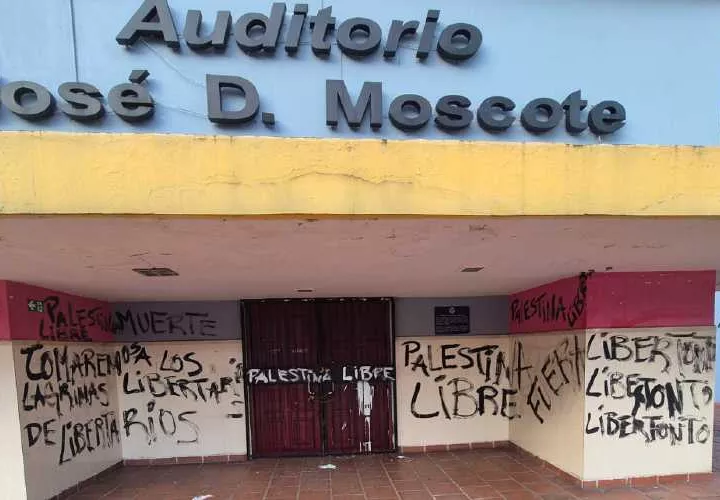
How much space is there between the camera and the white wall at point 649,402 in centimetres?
454

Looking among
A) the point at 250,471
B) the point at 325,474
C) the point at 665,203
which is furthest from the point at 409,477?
the point at 665,203

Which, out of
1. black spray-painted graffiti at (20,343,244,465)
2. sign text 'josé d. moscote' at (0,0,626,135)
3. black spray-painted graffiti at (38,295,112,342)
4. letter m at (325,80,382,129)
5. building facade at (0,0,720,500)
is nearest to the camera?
building facade at (0,0,720,500)

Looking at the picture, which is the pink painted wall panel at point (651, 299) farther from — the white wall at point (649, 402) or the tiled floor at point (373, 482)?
the tiled floor at point (373, 482)

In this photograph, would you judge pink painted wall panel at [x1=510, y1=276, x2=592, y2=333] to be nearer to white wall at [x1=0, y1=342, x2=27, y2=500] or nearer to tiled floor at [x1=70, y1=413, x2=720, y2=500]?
tiled floor at [x1=70, y1=413, x2=720, y2=500]

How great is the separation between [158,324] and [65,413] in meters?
1.52

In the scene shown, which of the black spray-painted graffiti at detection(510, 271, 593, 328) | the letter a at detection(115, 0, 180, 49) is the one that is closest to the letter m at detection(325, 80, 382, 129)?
the letter a at detection(115, 0, 180, 49)

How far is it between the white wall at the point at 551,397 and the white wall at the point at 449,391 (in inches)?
12.2

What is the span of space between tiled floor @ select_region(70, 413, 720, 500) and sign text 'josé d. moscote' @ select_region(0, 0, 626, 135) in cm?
391

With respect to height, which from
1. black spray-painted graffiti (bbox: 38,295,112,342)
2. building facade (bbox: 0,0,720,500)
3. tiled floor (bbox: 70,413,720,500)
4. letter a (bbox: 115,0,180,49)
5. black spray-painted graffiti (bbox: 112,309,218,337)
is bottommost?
tiled floor (bbox: 70,413,720,500)

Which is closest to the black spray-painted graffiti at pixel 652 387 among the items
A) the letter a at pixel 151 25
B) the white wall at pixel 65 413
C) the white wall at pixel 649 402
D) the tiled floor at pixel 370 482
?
the white wall at pixel 649 402

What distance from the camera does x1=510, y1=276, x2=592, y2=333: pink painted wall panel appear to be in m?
4.69

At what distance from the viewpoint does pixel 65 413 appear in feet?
15.3

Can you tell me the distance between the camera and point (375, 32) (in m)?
2.62

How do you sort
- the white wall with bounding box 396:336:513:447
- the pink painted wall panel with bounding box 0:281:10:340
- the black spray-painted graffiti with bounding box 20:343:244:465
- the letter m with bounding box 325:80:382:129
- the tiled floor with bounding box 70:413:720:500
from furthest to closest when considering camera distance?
the white wall with bounding box 396:336:513:447
the black spray-painted graffiti with bounding box 20:343:244:465
the tiled floor with bounding box 70:413:720:500
the pink painted wall panel with bounding box 0:281:10:340
the letter m with bounding box 325:80:382:129
